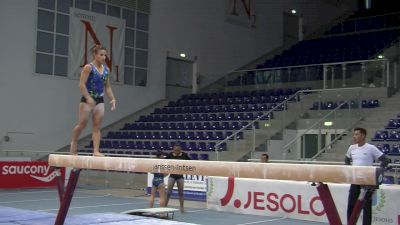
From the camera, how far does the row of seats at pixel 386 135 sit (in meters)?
15.0

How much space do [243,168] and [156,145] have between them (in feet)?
46.0

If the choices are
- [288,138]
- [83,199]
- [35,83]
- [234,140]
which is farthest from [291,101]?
[35,83]

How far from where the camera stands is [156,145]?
19.9 meters

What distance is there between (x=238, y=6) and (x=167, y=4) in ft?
14.8

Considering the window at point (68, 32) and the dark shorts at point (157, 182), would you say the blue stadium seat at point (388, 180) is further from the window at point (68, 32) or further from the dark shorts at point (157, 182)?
the window at point (68, 32)

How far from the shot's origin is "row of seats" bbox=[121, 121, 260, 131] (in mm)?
19656

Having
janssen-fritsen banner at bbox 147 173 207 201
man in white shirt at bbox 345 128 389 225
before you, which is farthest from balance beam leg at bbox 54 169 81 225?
janssen-fritsen banner at bbox 147 173 207 201

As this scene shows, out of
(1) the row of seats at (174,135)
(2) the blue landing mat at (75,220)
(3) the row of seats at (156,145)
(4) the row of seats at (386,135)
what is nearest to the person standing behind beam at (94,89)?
(2) the blue landing mat at (75,220)

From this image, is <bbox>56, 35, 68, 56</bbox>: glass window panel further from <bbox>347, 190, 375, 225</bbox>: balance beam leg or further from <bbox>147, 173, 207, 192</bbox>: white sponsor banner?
<bbox>347, 190, 375, 225</bbox>: balance beam leg

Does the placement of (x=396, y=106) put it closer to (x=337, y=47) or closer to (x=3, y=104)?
(x=337, y=47)

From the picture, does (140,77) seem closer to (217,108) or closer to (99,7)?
(99,7)

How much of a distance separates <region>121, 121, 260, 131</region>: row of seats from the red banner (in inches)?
202

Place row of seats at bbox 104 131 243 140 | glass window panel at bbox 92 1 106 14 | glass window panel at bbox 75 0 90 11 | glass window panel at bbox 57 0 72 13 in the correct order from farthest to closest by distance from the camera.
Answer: glass window panel at bbox 92 1 106 14 < glass window panel at bbox 75 0 90 11 < glass window panel at bbox 57 0 72 13 < row of seats at bbox 104 131 243 140

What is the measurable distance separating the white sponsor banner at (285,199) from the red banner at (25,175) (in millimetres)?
5836
